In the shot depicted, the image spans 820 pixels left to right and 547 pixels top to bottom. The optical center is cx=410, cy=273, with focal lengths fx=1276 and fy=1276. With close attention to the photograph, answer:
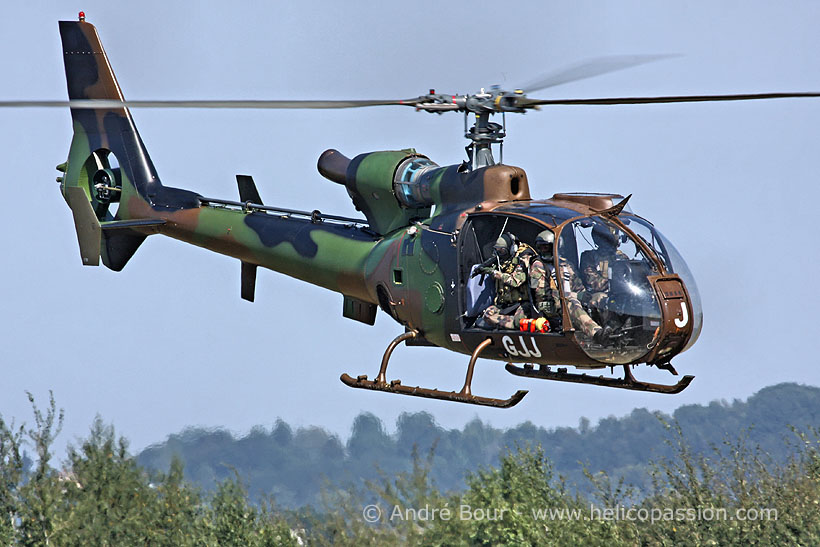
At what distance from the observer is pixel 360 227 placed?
1880 cm

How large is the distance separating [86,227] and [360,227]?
495 centimetres

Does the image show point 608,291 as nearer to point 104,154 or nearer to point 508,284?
point 508,284

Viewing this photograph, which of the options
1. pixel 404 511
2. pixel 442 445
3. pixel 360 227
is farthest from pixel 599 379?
pixel 442 445

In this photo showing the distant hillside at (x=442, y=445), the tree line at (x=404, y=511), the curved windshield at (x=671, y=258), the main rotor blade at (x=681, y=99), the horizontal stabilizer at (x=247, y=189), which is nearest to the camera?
the main rotor blade at (x=681, y=99)

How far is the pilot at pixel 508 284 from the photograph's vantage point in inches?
613

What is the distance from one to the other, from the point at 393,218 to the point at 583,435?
54.9 meters

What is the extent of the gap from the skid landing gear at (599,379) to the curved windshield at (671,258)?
3.32ft

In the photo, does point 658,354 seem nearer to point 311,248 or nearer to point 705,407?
point 311,248

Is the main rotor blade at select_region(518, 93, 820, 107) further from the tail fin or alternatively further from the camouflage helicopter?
the tail fin

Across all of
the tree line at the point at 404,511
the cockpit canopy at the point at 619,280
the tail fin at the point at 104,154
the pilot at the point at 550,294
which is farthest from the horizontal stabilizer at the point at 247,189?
the tree line at the point at 404,511

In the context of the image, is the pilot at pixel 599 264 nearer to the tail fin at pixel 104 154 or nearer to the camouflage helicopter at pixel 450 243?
the camouflage helicopter at pixel 450 243

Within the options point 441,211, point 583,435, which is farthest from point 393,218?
point 583,435

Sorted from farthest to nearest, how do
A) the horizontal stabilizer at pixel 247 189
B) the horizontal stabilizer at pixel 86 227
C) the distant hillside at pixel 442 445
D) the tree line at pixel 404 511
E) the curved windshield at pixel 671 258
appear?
the distant hillside at pixel 442 445
the tree line at pixel 404 511
the horizontal stabilizer at pixel 86 227
the horizontal stabilizer at pixel 247 189
the curved windshield at pixel 671 258

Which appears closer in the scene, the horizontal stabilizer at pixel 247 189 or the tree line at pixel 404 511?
the horizontal stabilizer at pixel 247 189
